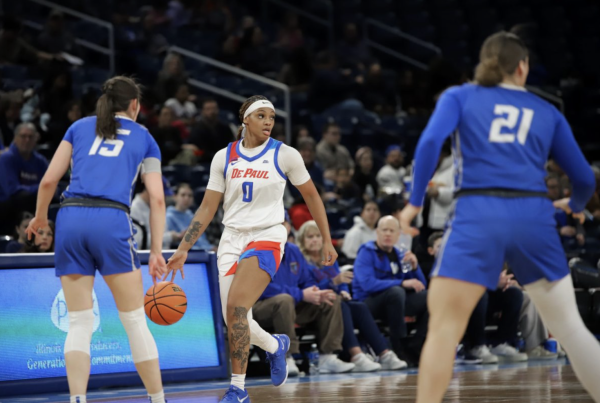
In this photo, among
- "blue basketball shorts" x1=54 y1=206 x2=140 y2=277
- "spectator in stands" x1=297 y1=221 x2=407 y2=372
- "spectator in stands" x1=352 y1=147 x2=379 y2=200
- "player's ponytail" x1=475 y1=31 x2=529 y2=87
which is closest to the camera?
"player's ponytail" x1=475 y1=31 x2=529 y2=87

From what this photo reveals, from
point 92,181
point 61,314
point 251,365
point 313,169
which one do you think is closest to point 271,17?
point 313,169

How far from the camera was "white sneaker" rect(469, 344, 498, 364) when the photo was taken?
37.8 ft

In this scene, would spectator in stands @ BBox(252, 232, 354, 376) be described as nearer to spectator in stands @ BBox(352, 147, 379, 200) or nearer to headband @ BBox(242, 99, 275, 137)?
headband @ BBox(242, 99, 275, 137)

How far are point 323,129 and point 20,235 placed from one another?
721cm

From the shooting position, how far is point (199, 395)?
835 cm

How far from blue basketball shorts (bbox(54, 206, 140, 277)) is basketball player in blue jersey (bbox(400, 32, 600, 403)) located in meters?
1.83

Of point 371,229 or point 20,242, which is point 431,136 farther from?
point 371,229

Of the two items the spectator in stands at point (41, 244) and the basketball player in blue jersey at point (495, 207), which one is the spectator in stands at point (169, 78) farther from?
the basketball player in blue jersey at point (495, 207)

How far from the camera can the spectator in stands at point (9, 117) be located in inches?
507

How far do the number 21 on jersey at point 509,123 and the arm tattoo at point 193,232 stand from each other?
3.11m

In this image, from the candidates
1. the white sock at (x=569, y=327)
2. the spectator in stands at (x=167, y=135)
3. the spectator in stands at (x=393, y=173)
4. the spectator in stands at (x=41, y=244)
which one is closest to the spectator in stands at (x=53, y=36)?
the spectator in stands at (x=167, y=135)

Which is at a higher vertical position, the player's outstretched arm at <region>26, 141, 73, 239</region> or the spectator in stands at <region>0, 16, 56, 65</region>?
the spectator in stands at <region>0, 16, 56, 65</region>

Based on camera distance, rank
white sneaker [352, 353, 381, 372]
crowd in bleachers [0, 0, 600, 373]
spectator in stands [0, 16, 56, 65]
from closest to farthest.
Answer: white sneaker [352, 353, 381, 372], crowd in bleachers [0, 0, 600, 373], spectator in stands [0, 16, 56, 65]

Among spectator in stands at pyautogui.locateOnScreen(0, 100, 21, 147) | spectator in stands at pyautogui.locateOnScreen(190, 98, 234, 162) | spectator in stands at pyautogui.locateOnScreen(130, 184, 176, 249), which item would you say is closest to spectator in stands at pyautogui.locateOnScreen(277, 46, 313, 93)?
spectator in stands at pyautogui.locateOnScreen(190, 98, 234, 162)
